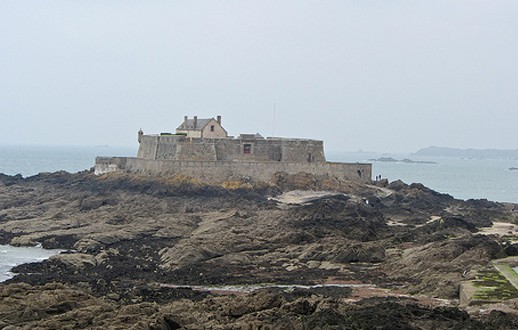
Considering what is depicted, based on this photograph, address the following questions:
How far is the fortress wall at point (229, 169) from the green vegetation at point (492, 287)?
2507 centimetres

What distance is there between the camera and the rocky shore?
16.9 meters

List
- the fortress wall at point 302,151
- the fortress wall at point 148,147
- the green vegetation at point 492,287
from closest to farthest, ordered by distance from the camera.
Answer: the green vegetation at point 492,287
the fortress wall at point 148,147
the fortress wall at point 302,151

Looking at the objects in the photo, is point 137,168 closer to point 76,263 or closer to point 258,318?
point 76,263

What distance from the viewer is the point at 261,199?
4462 centimetres

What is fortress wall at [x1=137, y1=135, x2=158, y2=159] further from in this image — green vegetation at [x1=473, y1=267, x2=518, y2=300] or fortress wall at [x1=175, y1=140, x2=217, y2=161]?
green vegetation at [x1=473, y1=267, x2=518, y2=300]

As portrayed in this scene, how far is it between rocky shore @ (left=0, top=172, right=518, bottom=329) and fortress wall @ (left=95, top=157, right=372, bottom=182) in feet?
3.45

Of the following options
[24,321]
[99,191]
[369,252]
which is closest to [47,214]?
[99,191]

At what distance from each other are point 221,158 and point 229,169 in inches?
111

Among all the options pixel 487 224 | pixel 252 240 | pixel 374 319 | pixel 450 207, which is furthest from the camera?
pixel 450 207

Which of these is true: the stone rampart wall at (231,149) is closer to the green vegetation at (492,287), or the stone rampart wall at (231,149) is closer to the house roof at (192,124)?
the house roof at (192,124)

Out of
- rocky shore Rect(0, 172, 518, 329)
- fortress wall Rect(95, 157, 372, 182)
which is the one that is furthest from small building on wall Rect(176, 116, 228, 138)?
rocky shore Rect(0, 172, 518, 329)

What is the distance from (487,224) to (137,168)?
20.4 metres

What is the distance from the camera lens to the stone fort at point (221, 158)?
157 ft

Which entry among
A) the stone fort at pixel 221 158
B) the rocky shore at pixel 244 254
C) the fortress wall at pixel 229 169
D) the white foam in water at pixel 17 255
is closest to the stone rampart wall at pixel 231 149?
the stone fort at pixel 221 158
